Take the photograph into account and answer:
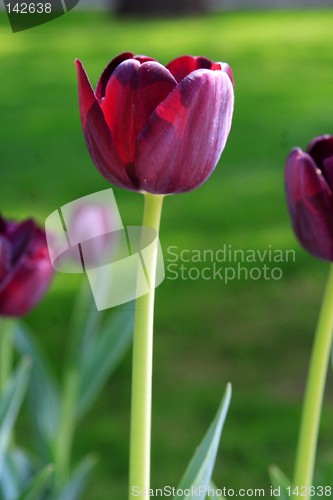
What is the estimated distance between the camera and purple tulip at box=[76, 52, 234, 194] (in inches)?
15.8

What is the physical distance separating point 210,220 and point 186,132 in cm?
200

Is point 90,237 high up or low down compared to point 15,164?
up

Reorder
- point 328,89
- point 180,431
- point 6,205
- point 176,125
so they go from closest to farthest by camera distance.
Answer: point 176,125, point 180,431, point 6,205, point 328,89

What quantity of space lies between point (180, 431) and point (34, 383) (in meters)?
0.56

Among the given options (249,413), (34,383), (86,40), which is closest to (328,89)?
(86,40)

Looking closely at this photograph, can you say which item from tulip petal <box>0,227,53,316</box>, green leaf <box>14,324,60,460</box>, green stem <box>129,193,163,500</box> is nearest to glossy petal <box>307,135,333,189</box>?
green stem <box>129,193,163,500</box>

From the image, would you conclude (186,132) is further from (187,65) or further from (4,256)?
(4,256)

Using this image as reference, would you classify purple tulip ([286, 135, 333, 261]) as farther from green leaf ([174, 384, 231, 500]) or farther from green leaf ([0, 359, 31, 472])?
green leaf ([0, 359, 31, 472])

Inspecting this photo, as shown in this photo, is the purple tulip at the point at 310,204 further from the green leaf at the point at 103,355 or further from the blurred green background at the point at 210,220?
the blurred green background at the point at 210,220

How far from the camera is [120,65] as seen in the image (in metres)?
0.42

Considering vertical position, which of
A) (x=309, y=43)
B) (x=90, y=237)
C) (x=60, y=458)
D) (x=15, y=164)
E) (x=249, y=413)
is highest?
(x=90, y=237)

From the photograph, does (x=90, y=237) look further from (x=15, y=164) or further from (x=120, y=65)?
(x=15, y=164)

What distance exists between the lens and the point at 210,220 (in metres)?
2.40

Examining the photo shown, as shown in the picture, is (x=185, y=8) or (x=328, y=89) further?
(x=185, y=8)
